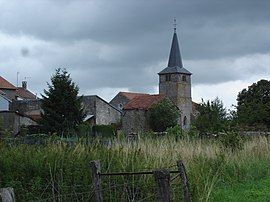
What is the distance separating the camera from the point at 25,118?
219 ft

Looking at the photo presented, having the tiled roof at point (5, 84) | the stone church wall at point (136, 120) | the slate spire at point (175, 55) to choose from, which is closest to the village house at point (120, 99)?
the slate spire at point (175, 55)

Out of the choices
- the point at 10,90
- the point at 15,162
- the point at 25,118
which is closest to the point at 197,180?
the point at 15,162

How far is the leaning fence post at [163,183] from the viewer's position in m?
6.29

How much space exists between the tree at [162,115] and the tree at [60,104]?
78.1ft

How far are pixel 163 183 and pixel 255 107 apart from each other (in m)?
49.6

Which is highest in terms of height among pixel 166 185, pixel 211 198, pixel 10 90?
pixel 10 90

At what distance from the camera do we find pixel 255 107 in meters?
54.4

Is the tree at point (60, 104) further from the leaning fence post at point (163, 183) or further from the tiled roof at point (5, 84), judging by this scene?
the leaning fence post at point (163, 183)

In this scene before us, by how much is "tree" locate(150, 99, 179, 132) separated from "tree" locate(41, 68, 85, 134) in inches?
937

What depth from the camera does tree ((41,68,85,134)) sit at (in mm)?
54531

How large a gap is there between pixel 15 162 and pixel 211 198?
4.11m

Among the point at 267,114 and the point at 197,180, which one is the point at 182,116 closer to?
the point at 267,114

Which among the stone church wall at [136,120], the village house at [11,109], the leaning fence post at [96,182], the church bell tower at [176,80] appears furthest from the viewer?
the church bell tower at [176,80]

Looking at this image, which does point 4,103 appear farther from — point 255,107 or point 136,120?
point 255,107
